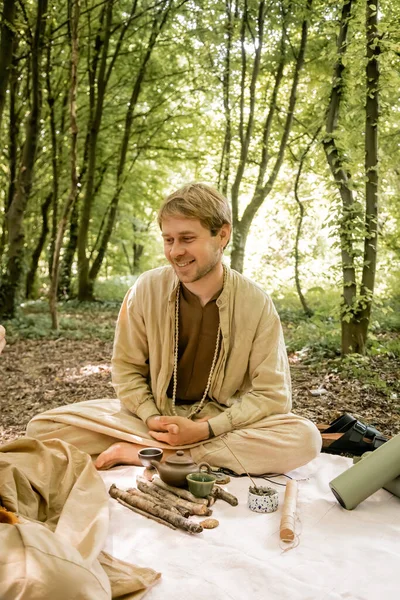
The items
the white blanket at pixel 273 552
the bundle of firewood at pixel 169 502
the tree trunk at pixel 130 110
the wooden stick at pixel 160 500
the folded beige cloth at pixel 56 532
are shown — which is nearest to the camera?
the folded beige cloth at pixel 56 532

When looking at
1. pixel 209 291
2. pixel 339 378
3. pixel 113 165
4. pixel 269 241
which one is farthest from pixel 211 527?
pixel 269 241

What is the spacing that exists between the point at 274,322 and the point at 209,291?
0.46m

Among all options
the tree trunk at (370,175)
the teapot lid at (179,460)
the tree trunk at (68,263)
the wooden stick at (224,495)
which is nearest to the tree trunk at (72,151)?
the tree trunk at (370,175)

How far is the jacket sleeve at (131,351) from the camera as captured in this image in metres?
3.70

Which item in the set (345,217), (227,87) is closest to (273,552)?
(345,217)

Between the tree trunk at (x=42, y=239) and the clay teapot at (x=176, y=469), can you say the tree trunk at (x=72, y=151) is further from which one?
the tree trunk at (x=42, y=239)

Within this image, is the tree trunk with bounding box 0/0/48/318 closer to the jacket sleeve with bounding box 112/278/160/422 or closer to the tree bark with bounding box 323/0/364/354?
the tree bark with bounding box 323/0/364/354

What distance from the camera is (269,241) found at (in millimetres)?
18688

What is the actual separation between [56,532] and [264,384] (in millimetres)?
1615

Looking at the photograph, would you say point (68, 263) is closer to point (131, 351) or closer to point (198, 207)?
point (131, 351)

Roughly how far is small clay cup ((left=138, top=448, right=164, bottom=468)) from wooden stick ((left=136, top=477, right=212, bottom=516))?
9 cm

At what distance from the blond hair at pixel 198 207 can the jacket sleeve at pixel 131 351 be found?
2.19 ft

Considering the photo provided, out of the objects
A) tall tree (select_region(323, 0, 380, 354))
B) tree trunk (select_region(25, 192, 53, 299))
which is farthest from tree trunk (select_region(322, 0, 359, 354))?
tree trunk (select_region(25, 192, 53, 299))

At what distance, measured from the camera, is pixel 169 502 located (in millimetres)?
2844
